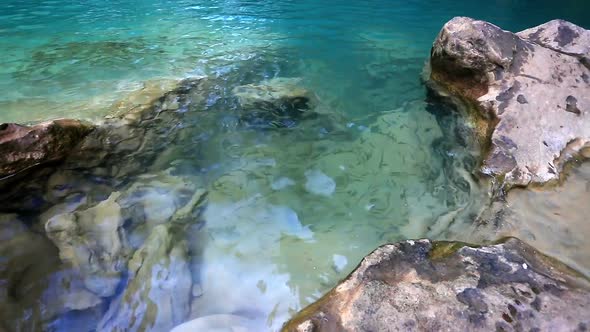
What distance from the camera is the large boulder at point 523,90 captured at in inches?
157

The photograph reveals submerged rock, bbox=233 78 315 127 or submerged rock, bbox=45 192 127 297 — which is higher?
submerged rock, bbox=233 78 315 127

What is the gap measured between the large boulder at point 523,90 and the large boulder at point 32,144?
4465mm

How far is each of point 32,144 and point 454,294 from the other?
3808 mm

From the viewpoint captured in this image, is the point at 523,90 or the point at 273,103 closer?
the point at 523,90

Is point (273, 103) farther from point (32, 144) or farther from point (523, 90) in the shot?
point (523, 90)

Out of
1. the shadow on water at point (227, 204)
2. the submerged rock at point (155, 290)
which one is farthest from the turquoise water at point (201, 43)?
the submerged rock at point (155, 290)

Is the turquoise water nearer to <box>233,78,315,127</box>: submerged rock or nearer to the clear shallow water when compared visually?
the clear shallow water

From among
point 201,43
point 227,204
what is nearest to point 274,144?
point 227,204

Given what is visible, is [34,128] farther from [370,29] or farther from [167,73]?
[370,29]

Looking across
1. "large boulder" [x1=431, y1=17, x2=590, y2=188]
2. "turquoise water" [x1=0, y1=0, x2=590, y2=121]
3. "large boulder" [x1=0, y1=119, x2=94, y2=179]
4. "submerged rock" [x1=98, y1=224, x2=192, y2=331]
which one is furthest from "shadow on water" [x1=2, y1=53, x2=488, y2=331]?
"turquoise water" [x1=0, y1=0, x2=590, y2=121]

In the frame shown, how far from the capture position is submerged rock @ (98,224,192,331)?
2525 mm

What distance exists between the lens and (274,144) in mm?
4559

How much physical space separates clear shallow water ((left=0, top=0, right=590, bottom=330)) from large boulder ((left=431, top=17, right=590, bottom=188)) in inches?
16.1

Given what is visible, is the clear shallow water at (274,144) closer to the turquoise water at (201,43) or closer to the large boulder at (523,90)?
the turquoise water at (201,43)
